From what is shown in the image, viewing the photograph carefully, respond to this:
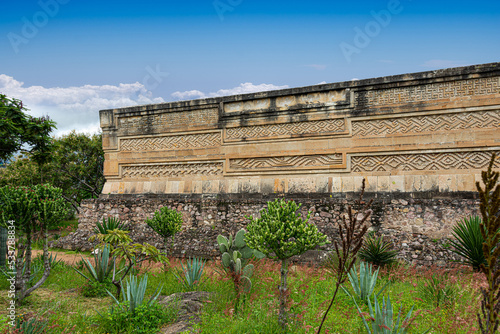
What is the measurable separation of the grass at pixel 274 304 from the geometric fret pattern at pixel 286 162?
268cm

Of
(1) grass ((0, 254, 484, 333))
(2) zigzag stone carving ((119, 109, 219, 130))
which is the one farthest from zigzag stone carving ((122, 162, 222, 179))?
(1) grass ((0, 254, 484, 333))

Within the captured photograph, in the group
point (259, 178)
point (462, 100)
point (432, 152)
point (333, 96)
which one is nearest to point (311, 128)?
point (333, 96)

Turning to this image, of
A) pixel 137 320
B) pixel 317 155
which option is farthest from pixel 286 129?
pixel 137 320

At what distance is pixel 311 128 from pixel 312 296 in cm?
454

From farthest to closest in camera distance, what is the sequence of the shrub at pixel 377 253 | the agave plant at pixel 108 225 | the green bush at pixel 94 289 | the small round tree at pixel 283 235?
the agave plant at pixel 108 225, the shrub at pixel 377 253, the green bush at pixel 94 289, the small round tree at pixel 283 235

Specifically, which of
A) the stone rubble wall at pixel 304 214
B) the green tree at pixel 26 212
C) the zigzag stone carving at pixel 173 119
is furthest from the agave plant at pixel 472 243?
the green tree at pixel 26 212

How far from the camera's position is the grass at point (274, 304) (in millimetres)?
3895

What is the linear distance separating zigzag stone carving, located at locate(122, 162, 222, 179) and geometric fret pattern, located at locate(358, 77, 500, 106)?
423 cm

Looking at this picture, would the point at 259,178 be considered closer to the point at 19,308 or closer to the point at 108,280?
the point at 108,280

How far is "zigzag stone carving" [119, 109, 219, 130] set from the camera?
30.8ft

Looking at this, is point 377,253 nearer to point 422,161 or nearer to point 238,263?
point 422,161

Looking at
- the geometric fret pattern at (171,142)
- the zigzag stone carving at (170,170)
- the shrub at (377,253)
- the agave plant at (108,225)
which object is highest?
the geometric fret pattern at (171,142)

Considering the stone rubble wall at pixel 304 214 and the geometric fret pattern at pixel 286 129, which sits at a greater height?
the geometric fret pattern at pixel 286 129

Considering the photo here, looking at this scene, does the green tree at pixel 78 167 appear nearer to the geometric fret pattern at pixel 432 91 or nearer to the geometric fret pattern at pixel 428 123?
the geometric fret pattern at pixel 428 123
